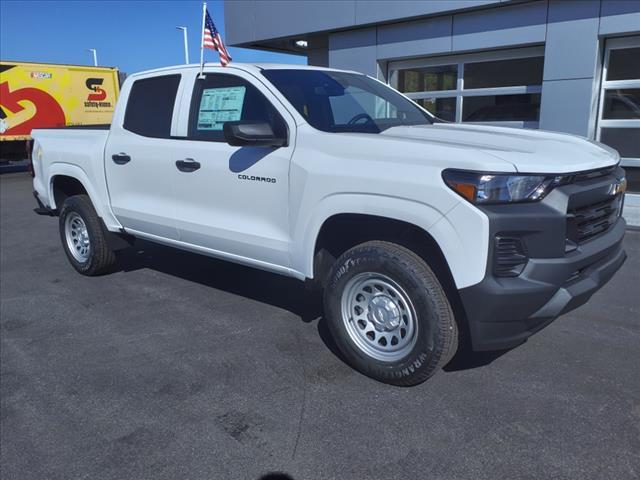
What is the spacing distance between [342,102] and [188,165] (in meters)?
1.30

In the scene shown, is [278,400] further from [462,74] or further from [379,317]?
[462,74]

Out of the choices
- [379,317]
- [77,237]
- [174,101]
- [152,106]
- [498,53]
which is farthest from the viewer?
[498,53]

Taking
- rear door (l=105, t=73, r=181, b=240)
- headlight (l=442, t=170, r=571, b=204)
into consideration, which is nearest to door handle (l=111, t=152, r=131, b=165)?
rear door (l=105, t=73, r=181, b=240)

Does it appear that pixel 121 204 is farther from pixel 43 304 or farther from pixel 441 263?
pixel 441 263

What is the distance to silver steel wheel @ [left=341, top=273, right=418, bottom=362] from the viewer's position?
3.33m

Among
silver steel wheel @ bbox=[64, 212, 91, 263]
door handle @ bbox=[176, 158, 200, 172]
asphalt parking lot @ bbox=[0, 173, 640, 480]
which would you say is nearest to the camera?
asphalt parking lot @ bbox=[0, 173, 640, 480]

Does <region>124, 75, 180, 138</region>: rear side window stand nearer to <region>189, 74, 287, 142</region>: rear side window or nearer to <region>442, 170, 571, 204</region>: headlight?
<region>189, 74, 287, 142</region>: rear side window

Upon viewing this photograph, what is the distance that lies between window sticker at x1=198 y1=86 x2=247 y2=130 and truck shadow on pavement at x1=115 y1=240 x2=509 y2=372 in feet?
4.67

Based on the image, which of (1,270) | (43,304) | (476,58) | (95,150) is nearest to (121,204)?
(95,150)

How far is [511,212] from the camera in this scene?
2.82 meters

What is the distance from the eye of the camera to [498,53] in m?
9.59

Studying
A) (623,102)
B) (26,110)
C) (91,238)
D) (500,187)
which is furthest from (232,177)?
(26,110)

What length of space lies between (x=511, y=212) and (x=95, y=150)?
4.13m

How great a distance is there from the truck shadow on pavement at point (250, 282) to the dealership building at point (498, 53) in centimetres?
558
